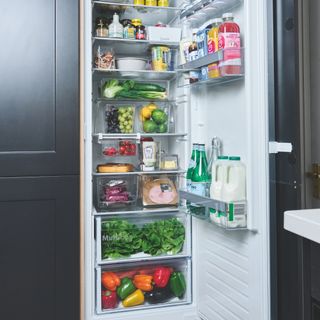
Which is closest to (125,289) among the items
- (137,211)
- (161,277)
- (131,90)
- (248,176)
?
(161,277)

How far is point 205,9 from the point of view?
187cm

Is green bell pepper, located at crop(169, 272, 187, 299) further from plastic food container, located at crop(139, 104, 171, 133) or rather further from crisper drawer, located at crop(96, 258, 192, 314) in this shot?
plastic food container, located at crop(139, 104, 171, 133)

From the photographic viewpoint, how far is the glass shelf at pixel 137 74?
215cm

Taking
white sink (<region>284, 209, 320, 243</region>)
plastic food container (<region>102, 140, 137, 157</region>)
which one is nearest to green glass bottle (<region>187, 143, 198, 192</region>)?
plastic food container (<region>102, 140, 137, 157</region>)

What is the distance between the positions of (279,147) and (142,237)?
3.27 ft

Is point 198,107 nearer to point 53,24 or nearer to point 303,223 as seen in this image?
point 53,24

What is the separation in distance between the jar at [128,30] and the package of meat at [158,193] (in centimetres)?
79

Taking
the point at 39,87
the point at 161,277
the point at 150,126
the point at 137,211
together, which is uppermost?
the point at 39,87

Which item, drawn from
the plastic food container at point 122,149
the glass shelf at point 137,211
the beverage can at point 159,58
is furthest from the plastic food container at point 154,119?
the glass shelf at point 137,211

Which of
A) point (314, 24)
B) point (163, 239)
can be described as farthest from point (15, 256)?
point (314, 24)

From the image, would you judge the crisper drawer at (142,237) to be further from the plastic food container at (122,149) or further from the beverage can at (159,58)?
the beverage can at (159,58)

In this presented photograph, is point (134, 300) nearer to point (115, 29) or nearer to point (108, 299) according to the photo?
point (108, 299)

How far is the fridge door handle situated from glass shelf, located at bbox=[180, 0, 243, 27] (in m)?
0.63

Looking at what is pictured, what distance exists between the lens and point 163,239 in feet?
7.22
